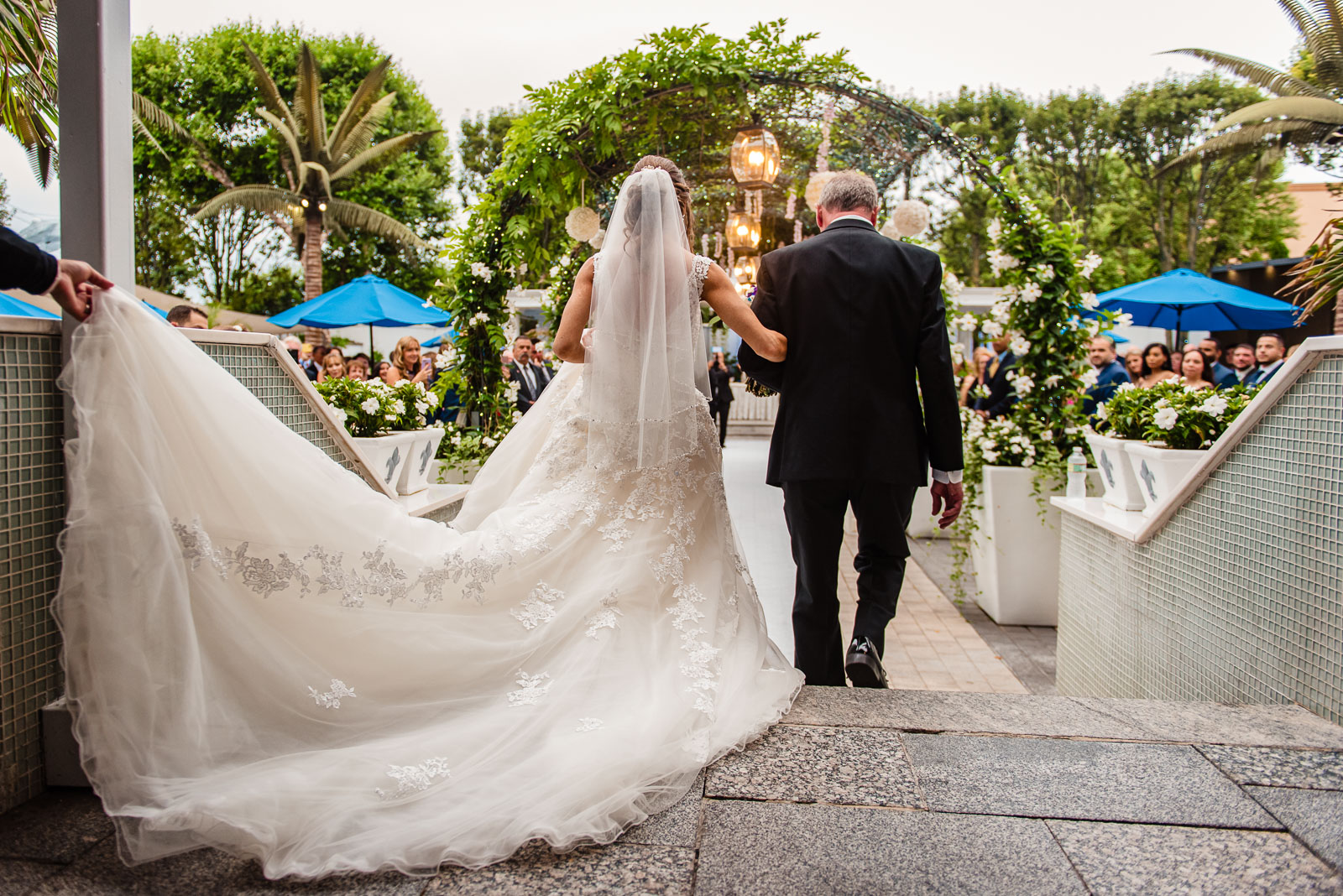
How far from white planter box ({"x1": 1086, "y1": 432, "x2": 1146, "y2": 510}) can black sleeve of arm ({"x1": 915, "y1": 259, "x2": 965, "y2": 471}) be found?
158 centimetres

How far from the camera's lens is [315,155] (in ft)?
70.7

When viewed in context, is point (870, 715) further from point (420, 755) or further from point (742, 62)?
point (742, 62)

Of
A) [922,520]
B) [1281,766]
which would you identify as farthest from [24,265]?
[922,520]

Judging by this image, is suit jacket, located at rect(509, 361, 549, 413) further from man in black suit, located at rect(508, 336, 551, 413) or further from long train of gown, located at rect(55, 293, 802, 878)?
long train of gown, located at rect(55, 293, 802, 878)

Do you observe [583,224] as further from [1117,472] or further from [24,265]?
[24,265]

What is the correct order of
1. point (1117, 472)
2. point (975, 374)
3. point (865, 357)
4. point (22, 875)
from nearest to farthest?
point (22, 875) < point (865, 357) < point (1117, 472) < point (975, 374)

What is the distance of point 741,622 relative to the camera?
2.73 meters

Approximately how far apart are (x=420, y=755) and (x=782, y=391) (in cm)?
176

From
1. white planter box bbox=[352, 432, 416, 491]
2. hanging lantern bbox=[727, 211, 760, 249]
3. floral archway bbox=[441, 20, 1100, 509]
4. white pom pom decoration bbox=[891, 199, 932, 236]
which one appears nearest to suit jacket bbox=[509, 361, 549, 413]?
floral archway bbox=[441, 20, 1100, 509]

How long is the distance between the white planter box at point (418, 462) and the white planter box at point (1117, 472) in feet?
11.4

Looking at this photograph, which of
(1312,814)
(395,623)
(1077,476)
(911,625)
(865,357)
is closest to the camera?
(1312,814)

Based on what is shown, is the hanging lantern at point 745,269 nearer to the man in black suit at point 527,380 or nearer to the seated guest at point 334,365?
the man in black suit at point 527,380

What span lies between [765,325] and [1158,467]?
206 centimetres

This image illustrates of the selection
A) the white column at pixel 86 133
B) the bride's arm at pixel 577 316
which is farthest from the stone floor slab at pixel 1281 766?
the white column at pixel 86 133
